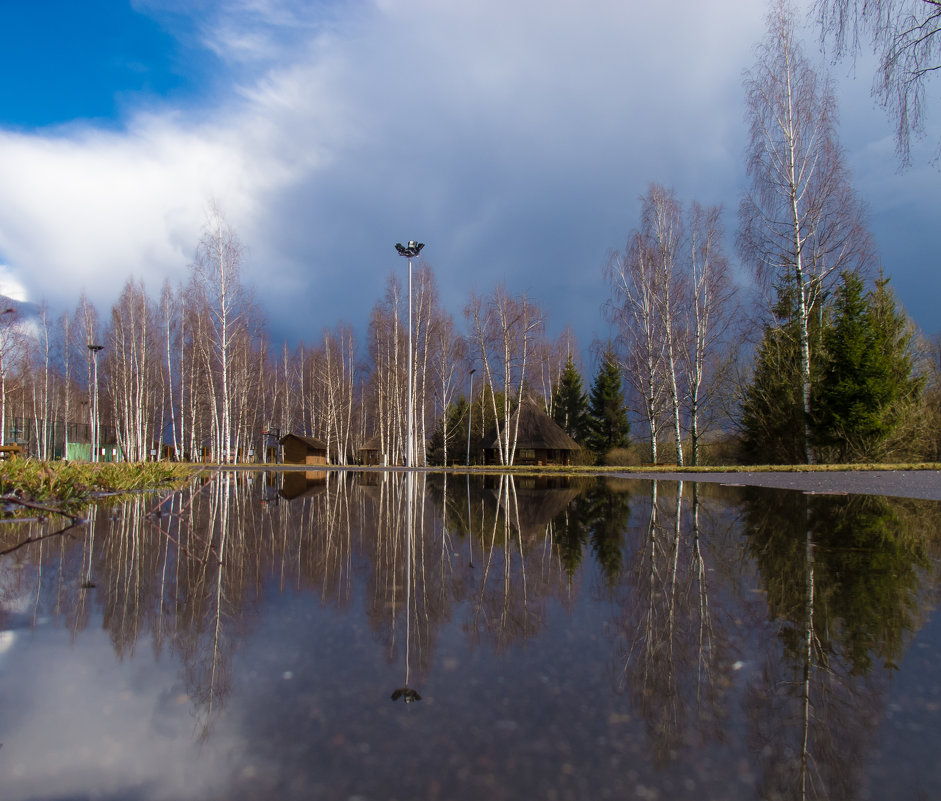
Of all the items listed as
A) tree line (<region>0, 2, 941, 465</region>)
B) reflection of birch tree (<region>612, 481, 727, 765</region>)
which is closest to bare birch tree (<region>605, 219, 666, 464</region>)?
tree line (<region>0, 2, 941, 465</region>)

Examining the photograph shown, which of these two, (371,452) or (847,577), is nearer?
(847,577)

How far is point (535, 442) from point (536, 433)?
75cm

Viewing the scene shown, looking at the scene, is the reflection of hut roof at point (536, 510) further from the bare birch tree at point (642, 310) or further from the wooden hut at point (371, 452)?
the wooden hut at point (371, 452)

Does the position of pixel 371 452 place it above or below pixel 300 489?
below

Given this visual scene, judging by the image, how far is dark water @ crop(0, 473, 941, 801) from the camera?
1.62 metres

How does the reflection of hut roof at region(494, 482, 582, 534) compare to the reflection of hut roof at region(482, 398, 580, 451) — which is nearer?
the reflection of hut roof at region(494, 482, 582, 534)

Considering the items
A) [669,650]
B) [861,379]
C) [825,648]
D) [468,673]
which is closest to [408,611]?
[468,673]

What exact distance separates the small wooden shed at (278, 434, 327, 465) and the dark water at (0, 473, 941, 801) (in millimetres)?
36058

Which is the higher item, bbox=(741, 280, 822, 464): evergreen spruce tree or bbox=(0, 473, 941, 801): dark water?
bbox=(741, 280, 822, 464): evergreen spruce tree

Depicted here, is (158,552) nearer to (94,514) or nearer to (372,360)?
(94,514)

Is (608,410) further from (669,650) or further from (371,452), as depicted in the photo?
(669,650)

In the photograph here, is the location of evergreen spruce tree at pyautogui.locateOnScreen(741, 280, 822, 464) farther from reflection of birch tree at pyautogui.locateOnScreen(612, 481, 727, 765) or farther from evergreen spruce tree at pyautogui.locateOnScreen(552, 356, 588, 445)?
evergreen spruce tree at pyautogui.locateOnScreen(552, 356, 588, 445)

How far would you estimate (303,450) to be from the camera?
40.8 meters

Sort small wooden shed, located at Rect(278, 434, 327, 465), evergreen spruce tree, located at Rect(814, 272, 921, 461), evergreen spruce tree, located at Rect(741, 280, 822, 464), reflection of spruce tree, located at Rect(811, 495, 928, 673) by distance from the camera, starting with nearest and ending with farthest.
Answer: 1. reflection of spruce tree, located at Rect(811, 495, 928, 673)
2. evergreen spruce tree, located at Rect(814, 272, 921, 461)
3. evergreen spruce tree, located at Rect(741, 280, 822, 464)
4. small wooden shed, located at Rect(278, 434, 327, 465)
